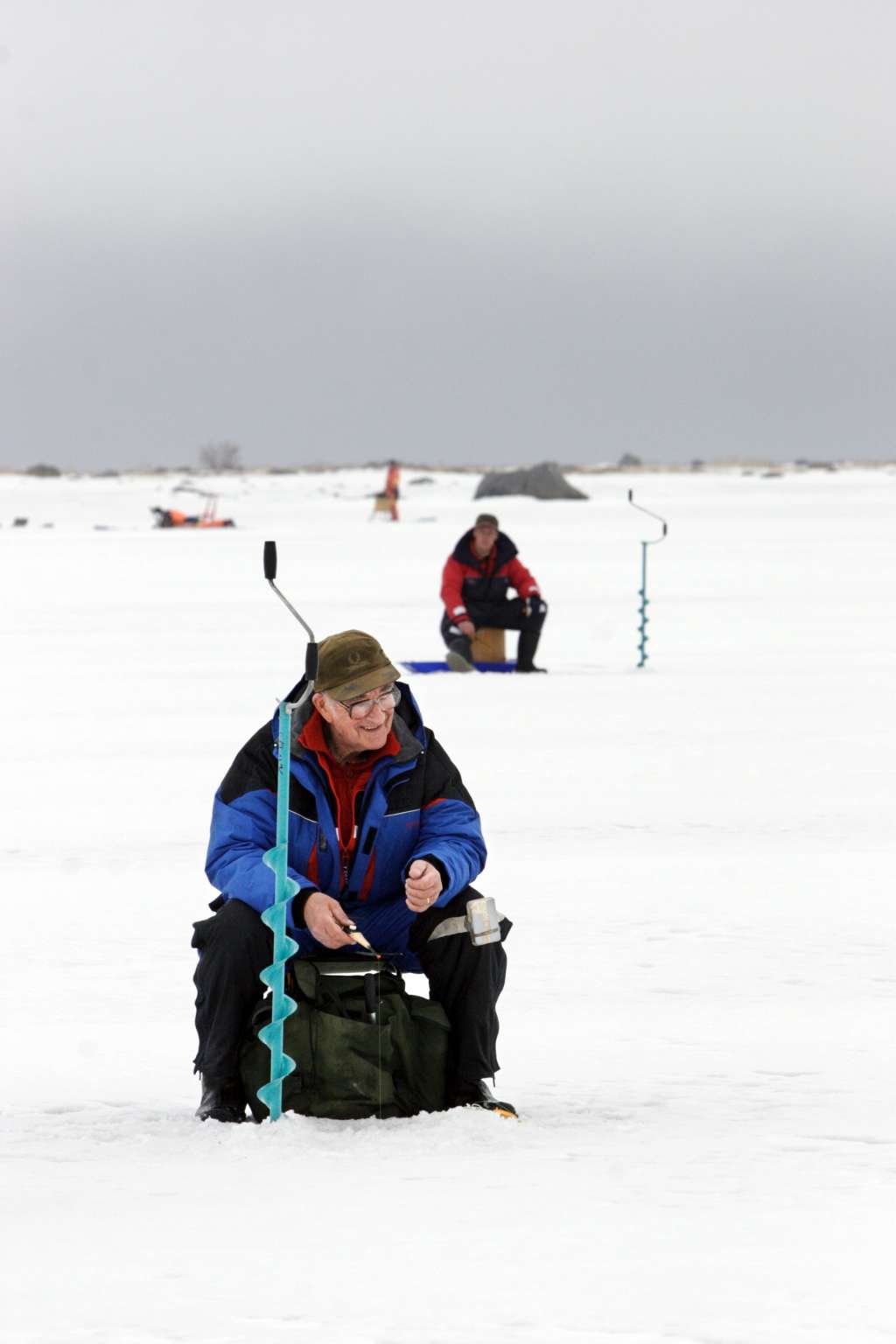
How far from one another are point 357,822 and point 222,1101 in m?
0.61

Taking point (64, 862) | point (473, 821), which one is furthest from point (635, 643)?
point (473, 821)

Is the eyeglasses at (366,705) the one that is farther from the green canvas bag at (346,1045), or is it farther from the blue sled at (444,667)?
the blue sled at (444,667)

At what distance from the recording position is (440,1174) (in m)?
3.57

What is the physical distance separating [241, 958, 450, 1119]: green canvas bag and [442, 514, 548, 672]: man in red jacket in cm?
921

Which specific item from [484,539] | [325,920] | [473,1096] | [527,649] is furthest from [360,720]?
[527,649]

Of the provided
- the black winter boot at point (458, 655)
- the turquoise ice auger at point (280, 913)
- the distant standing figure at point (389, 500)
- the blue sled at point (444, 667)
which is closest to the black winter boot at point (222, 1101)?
the turquoise ice auger at point (280, 913)

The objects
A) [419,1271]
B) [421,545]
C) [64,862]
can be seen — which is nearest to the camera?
[419,1271]

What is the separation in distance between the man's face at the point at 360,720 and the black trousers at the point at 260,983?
1.23 feet

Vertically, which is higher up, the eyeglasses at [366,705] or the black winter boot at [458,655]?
the eyeglasses at [366,705]

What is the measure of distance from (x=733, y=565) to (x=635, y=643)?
428 inches

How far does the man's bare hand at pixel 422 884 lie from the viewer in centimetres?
403

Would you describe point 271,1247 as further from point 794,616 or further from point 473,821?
point 794,616

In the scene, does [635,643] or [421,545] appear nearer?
[635,643]

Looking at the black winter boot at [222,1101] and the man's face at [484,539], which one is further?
the man's face at [484,539]
